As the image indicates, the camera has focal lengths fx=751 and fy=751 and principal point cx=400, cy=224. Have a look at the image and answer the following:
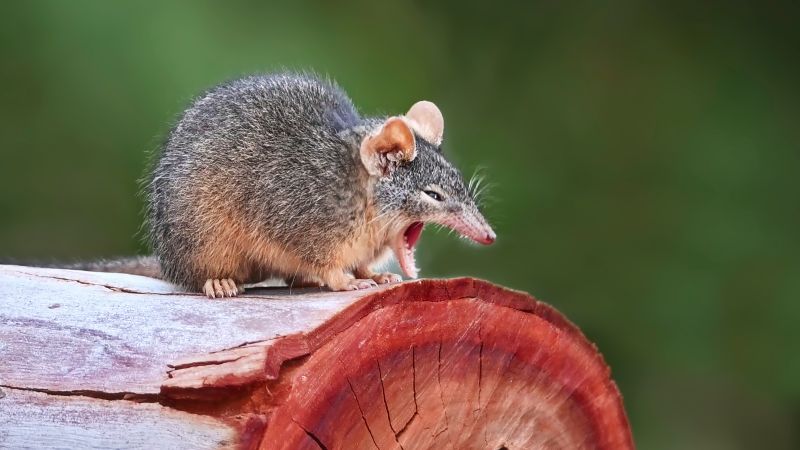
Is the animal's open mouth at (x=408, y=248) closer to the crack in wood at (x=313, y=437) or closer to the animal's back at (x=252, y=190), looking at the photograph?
the animal's back at (x=252, y=190)

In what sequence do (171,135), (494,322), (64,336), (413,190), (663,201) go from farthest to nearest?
(663,201) → (171,135) → (413,190) → (494,322) → (64,336)

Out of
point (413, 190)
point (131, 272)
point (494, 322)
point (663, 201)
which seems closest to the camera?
point (494, 322)

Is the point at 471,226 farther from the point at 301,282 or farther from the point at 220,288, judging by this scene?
the point at 220,288

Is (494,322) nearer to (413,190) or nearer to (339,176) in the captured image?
(413,190)

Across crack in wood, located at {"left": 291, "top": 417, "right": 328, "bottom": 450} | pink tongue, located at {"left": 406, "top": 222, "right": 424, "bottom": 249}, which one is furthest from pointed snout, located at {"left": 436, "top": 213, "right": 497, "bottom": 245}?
crack in wood, located at {"left": 291, "top": 417, "right": 328, "bottom": 450}

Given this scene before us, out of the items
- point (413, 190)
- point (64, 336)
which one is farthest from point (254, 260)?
point (64, 336)

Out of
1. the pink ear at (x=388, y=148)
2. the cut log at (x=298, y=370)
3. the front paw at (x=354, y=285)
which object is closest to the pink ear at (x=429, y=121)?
the pink ear at (x=388, y=148)

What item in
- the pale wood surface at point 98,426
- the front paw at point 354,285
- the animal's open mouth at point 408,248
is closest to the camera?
the pale wood surface at point 98,426

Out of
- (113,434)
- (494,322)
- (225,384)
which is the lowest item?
(113,434)
